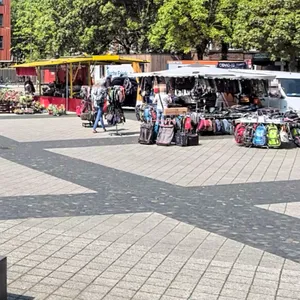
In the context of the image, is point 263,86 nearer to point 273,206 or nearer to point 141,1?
point 273,206

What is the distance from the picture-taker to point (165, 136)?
14.7 m

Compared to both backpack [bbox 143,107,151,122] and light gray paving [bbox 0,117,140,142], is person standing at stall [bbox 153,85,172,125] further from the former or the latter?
light gray paving [bbox 0,117,140,142]

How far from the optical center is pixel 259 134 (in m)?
14.2

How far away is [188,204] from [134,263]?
2.64 meters

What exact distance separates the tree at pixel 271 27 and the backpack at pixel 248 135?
60.4 ft

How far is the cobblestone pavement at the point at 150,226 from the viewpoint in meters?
4.89

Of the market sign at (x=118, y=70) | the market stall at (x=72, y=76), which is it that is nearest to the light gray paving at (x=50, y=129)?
the market stall at (x=72, y=76)

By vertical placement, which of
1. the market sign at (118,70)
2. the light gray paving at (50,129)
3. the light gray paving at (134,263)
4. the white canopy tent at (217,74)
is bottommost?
the light gray paving at (134,263)

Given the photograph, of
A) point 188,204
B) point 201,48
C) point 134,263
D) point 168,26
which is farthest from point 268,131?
point 201,48

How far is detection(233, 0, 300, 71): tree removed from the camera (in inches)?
1243

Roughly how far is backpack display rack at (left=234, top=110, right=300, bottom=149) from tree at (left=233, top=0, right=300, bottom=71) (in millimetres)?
17921

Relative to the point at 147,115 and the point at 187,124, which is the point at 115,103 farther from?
the point at 187,124

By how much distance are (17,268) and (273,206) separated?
3871 millimetres

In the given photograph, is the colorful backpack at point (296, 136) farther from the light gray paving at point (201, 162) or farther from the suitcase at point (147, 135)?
the suitcase at point (147, 135)
